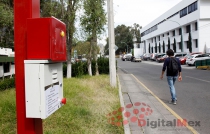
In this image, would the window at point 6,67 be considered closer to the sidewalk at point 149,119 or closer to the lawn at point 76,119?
the lawn at point 76,119

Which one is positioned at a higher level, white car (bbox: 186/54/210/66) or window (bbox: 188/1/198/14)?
window (bbox: 188/1/198/14)

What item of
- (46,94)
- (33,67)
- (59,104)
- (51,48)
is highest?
(51,48)

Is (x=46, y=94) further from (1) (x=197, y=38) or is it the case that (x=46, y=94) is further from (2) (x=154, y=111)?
(1) (x=197, y=38)

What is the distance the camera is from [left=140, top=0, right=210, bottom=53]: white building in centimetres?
3944

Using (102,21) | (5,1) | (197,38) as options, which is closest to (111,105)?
(102,21)

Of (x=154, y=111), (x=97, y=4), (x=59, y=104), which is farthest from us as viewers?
(x=97, y=4)

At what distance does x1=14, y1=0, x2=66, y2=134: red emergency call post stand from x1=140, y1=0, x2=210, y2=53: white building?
40.3 metres

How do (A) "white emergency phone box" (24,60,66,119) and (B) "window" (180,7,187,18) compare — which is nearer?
(A) "white emergency phone box" (24,60,66,119)

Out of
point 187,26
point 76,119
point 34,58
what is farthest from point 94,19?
point 187,26

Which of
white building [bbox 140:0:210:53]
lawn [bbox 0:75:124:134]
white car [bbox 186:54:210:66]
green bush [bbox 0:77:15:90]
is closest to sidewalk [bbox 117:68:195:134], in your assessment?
lawn [bbox 0:75:124:134]

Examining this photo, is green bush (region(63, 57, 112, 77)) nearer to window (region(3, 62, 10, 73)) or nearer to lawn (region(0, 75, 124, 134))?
window (region(3, 62, 10, 73))

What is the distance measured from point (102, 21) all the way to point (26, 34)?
1145 cm

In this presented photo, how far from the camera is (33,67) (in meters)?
2.44

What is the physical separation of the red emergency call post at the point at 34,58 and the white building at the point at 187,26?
40.3m
